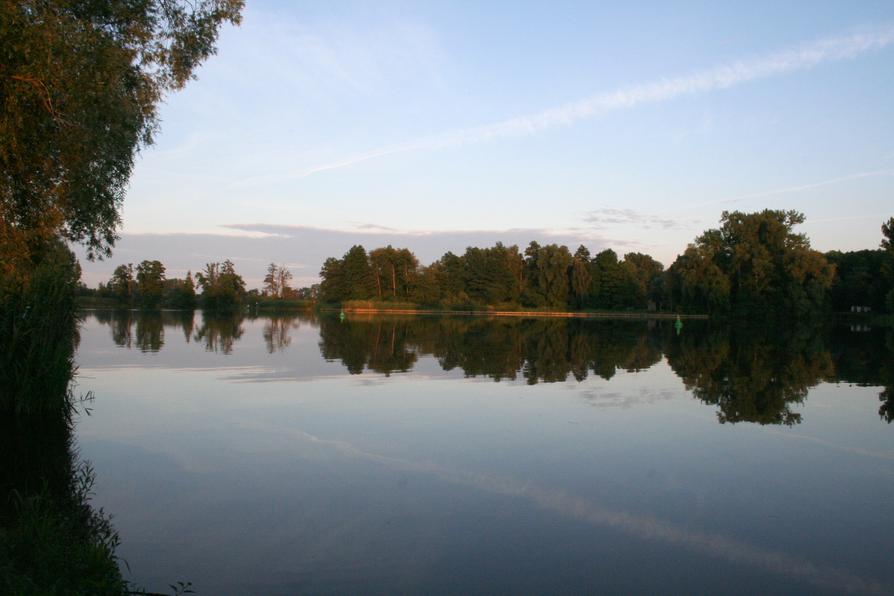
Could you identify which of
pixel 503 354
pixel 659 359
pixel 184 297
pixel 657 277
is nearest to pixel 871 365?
pixel 659 359

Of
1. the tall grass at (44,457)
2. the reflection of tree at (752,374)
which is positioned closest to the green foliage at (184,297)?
the reflection of tree at (752,374)

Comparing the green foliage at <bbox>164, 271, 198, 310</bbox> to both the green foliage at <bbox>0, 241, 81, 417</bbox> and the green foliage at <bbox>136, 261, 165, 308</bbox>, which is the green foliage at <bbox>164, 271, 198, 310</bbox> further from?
the green foliage at <bbox>0, 241, 81, 417</bbox>

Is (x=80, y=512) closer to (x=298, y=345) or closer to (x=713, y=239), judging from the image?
(x=298, y=345)

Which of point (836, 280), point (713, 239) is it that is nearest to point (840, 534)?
point (713, 239)

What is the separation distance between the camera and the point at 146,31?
33.2 feet

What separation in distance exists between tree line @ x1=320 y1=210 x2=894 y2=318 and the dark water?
59946mm

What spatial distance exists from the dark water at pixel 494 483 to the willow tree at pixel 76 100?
3741 millimetres

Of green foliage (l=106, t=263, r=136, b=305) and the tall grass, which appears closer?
the tall grass

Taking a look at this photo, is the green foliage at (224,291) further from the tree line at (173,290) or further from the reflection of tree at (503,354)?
the reflection of tree at (503,354)

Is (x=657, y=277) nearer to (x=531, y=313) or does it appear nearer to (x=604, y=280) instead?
(x=604, y=280)

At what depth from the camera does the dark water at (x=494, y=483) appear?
20.8 ft

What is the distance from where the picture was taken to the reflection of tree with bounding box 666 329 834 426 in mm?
15028

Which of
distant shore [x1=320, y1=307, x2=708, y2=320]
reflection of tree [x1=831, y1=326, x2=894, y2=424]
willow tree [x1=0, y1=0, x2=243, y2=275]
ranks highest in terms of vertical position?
willow tree [x1=0, y1=0, x2=243, y2=275]

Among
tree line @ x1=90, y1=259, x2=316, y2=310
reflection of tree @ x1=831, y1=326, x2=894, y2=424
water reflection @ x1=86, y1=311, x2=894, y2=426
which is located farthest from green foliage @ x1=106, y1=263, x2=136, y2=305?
reflection of tree @ x1=831, y1=326, x2=894, y2=424
